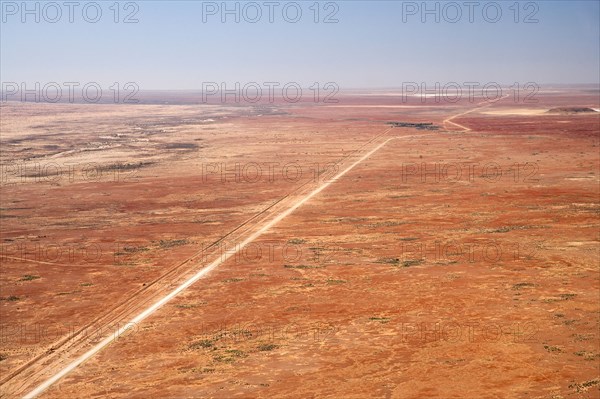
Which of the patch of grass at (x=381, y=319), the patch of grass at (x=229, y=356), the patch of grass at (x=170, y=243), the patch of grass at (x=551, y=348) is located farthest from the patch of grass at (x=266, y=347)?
the patch of grass at (x=170, y=243)

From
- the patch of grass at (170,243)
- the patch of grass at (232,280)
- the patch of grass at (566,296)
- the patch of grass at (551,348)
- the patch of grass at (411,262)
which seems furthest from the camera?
the patch of grass at (170,243)

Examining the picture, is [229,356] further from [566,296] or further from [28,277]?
[28,277]

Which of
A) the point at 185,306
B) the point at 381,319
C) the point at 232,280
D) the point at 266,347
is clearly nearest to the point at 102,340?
the point at 185,306

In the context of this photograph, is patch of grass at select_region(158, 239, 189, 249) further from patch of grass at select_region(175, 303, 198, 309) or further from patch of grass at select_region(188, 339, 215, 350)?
patch of grass at select_region(188, 339, 215, 350)

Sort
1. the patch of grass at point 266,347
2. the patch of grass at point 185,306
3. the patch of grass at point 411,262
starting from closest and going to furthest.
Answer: the patch of grass at point 266,347 → the patch of grass at point 185,306 → the patch of grass at point 411,262

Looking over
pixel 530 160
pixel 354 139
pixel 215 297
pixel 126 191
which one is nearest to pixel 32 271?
pixel 215 297

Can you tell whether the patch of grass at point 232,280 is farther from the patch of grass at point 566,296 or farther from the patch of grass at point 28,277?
the patch of grass at point 566,296

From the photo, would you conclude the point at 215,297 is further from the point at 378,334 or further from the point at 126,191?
the point at 126,191

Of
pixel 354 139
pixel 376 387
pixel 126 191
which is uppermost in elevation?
pixel 354 139

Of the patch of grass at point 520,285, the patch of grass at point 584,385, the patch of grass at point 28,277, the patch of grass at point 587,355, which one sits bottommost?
the patch of grass at point 584,385

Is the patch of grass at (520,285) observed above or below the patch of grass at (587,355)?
above
